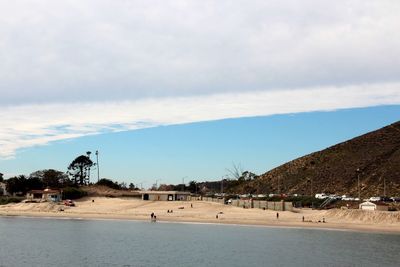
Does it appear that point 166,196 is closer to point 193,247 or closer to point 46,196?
point 46,196

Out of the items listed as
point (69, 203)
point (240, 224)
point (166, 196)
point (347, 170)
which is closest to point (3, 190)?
point (69, 203)

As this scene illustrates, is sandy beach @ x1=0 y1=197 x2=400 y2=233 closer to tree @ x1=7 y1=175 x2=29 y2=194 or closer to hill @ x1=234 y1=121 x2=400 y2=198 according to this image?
tree @ x1=7 y1=175 x2=29 y2=194

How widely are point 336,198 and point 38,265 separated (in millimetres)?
66104

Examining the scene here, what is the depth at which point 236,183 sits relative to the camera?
600ft

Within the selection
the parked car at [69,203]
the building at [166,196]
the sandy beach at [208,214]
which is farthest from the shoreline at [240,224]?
the building at [166,196]

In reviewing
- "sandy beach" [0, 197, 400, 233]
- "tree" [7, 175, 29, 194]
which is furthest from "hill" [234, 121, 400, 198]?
"tree" [7, 175, 29, 194]

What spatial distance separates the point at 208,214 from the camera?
90875 mm

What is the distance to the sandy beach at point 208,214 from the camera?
71.2 m

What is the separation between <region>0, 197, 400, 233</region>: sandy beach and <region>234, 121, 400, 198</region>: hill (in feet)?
97.5

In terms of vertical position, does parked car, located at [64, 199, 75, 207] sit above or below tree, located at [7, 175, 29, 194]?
below

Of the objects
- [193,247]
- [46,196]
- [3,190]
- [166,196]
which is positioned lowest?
[193,247]

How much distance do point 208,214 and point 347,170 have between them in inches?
1905

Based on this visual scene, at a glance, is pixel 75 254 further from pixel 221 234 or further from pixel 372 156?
pixel 372 156

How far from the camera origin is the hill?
113 metres
